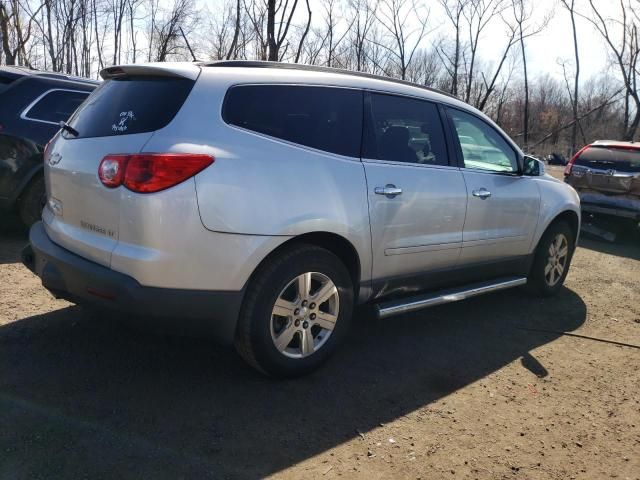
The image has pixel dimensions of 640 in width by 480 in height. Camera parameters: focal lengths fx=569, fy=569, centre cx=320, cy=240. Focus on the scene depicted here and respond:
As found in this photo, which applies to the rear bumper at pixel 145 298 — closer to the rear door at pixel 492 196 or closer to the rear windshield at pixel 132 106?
the rear windshield at pixel 132 106

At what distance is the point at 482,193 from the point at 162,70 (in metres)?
2.59

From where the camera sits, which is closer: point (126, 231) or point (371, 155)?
point (126, 231)

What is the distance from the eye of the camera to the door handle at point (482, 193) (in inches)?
A: 174

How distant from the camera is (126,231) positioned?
2.84m

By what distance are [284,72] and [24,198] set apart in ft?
12.2

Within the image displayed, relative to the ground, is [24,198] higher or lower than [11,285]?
higher

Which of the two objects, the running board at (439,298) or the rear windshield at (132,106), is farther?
the running board at (439,298)

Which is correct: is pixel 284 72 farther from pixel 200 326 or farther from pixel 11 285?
pixel 11 285

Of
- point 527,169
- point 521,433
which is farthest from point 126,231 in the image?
point 527,169

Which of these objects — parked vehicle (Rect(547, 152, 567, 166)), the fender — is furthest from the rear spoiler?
parked vehicle (Rect(547, 152, 567, 166))

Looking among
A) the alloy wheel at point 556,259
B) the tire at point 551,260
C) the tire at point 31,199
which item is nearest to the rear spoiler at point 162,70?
the tire at point 31,199

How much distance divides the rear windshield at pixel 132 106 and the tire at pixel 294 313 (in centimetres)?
98

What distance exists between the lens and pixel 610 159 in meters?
9.20

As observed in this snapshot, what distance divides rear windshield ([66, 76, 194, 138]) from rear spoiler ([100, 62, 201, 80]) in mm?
27
